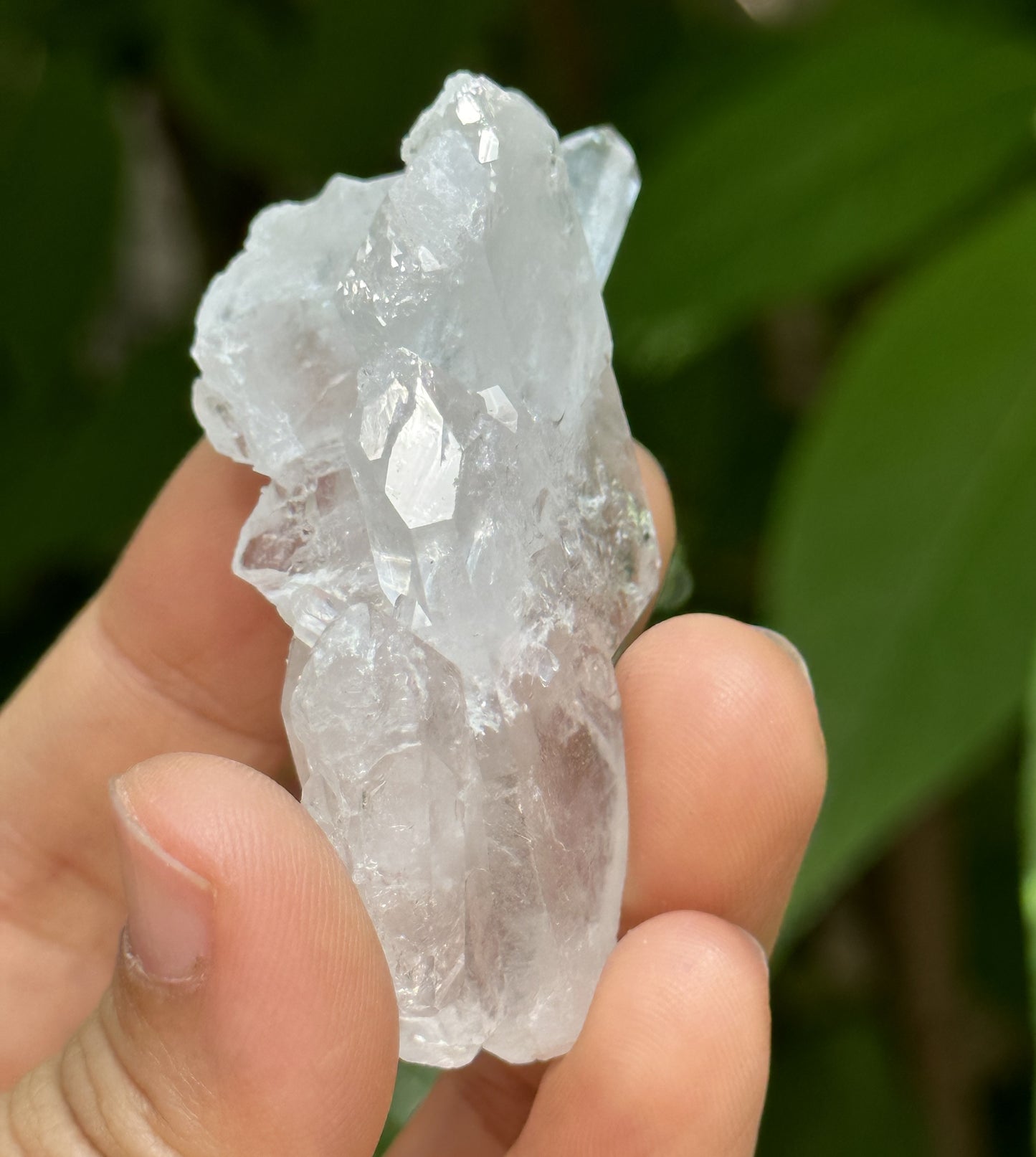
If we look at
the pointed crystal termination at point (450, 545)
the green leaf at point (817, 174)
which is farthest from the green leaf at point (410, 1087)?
the green leaf at point (817, 174)

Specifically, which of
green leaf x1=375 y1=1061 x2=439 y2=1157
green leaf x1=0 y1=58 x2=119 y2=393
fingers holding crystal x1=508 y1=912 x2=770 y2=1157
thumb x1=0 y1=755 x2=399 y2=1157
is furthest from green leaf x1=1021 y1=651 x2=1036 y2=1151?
green leaf x1=0 y1=58 x2=119 y2=393

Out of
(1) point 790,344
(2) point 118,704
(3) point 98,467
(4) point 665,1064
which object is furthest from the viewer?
(1) point 790,344

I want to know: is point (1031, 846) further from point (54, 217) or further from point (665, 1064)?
point (54, 217)

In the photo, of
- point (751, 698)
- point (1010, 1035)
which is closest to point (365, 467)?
point (751, 698)

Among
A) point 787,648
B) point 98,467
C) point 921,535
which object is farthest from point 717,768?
point 98,467

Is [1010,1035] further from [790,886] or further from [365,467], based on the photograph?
[365,467]

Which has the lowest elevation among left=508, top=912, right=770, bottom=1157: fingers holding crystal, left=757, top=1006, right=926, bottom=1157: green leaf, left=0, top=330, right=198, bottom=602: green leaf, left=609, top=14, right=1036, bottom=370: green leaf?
left=757, top=1006, right=926, bottom=1157: green leaf

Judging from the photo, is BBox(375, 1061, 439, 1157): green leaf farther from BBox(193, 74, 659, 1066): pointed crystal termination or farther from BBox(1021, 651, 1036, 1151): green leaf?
BBox(1021, 651, 1036, 1151): green leaf

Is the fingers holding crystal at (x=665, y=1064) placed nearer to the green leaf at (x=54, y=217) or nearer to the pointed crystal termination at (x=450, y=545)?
the pointed crystal termination at (x=450, y=545)
